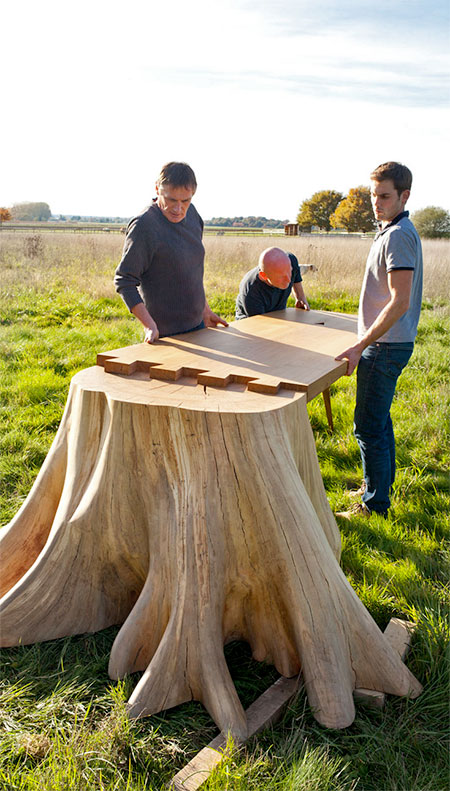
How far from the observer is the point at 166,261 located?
9.59 ft

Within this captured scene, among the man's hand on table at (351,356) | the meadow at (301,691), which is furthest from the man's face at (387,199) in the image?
the meadow at (301,691)

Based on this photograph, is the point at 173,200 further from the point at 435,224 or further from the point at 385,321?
the point at 435,224

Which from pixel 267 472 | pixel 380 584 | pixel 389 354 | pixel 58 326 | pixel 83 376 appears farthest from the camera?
pixel 58 326

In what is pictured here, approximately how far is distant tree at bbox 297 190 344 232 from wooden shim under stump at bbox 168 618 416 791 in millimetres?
54243

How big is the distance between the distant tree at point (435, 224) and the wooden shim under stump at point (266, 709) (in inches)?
1293

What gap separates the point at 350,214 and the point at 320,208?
668 centimetres

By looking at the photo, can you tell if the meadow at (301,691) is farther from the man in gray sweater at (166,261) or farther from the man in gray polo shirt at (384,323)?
the man in gray sweater at (166,261)

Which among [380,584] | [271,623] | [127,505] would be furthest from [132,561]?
[380,584]

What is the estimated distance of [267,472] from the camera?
74.8 inches

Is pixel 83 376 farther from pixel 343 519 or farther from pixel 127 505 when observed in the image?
pixel 343 519

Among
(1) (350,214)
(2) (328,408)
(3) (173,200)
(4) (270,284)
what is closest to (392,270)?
(3) (173,200)

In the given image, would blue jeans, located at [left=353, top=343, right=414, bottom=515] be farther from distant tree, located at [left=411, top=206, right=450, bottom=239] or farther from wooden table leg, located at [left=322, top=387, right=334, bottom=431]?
distant tree, located at [left=411, top=206, right=450, bottom=239]

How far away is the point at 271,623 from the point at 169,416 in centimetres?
86

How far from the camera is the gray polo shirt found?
2.59 meters
